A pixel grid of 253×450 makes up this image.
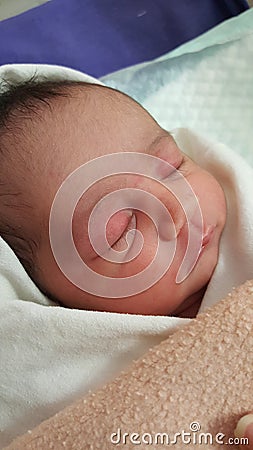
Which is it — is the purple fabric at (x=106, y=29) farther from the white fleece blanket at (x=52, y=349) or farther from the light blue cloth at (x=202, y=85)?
the white fleece blanket at (x=52, y=349)

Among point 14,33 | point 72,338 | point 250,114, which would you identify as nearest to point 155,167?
point 72,338

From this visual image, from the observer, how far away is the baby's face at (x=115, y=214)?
893 millimetres

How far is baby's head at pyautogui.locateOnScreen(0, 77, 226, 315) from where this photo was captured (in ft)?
2.93

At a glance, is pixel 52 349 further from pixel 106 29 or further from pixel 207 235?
pixel 106 29

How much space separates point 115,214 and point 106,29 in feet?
2.06

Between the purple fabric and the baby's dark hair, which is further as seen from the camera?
the purple fabric

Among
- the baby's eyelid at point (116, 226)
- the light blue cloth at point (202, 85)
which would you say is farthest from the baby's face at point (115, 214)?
the light blue cloth at point (202, 85)

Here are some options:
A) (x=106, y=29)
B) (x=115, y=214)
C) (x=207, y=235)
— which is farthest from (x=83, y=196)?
(x=106, y=29)

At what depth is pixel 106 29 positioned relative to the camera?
4.63 ft

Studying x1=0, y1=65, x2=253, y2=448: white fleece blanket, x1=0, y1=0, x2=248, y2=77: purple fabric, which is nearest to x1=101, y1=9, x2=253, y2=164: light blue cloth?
x1=0, y1=0, x2=248, y2=77: purple fabric

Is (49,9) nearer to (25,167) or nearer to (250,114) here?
(250,114)

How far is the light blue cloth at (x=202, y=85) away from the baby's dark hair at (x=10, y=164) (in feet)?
1.13

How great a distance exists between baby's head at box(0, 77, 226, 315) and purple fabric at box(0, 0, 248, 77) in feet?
1.36

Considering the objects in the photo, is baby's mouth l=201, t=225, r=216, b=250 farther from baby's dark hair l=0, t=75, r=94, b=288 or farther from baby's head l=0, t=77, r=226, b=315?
baby's dark hair l=0, t=75, r=94, b=288
